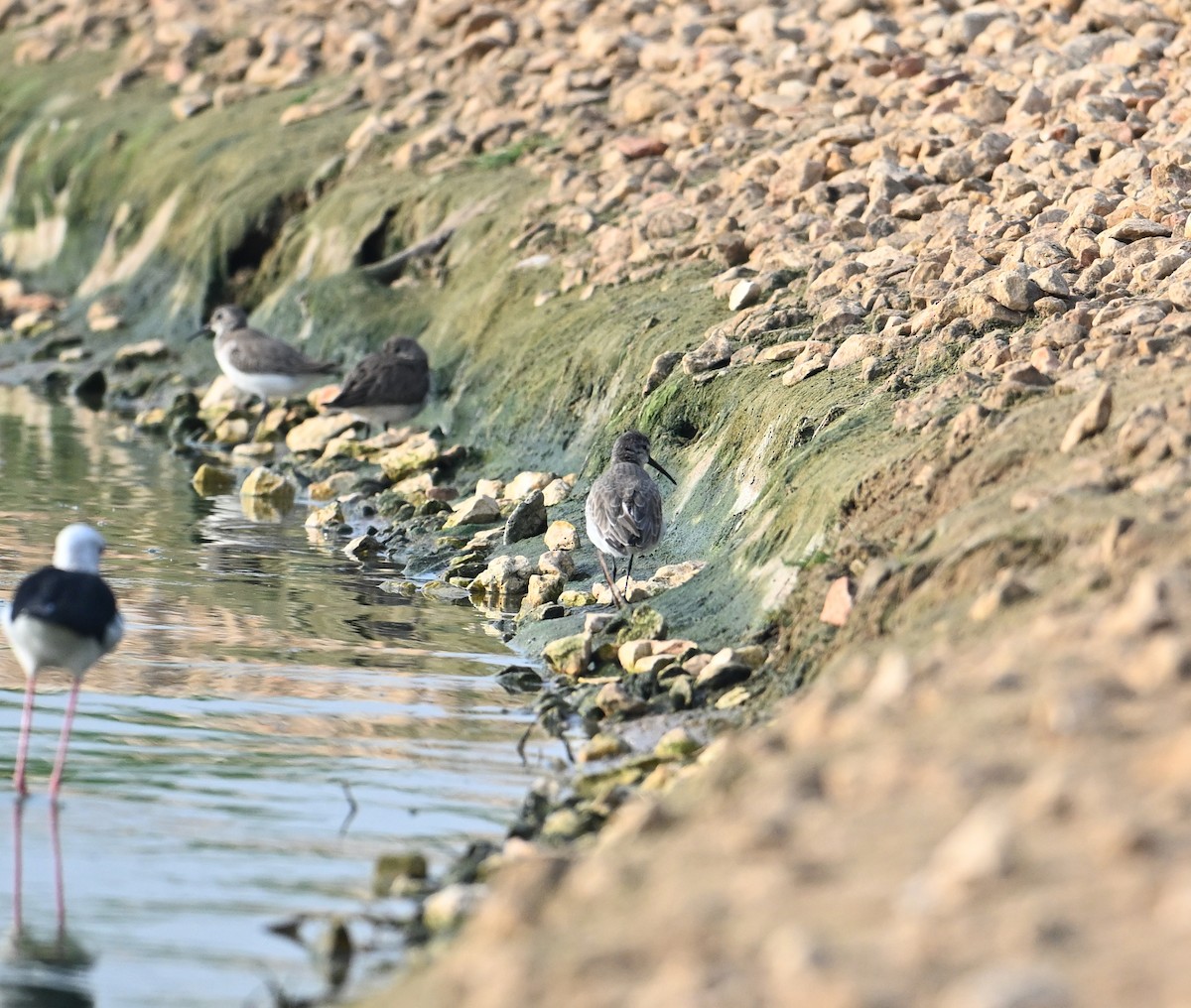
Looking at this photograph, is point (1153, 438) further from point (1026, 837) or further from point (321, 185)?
point (321, 185)

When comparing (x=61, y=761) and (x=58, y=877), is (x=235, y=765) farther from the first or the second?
(x=58, y=877)

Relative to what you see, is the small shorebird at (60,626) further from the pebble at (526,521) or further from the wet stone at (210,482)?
the wet stone at (210,482)

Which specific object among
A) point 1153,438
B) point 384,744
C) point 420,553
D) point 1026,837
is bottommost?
point 420,553

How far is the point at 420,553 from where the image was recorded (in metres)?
11.5

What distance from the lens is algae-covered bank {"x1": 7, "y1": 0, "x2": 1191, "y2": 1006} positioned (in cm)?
428

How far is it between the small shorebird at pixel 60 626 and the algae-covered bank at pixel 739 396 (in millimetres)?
1589

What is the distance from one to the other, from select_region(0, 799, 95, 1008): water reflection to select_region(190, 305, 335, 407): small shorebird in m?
9.28

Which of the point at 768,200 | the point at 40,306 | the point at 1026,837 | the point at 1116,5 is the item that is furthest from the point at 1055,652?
the point at 40,306

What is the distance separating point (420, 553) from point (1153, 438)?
17.6ft

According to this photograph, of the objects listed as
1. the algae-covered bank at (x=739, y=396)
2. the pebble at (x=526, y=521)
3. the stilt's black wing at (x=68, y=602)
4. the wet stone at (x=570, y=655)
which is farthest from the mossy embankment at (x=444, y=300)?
the stilt's black wing at (x=68, y=602)

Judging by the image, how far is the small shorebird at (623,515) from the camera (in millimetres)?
9406

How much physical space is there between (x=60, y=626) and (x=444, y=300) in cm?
866

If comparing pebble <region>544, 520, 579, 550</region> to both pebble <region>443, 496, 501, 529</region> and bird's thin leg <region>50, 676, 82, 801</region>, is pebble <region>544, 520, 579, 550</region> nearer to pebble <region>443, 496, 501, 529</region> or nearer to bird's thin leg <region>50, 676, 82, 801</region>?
pebble <region>443, 496, 501, 529</region>

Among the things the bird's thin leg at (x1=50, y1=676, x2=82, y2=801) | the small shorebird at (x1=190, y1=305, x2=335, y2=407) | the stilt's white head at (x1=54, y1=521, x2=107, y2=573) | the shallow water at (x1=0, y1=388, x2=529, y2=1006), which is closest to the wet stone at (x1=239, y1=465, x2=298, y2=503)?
the shallow water at (x1=0, y1=388, x2=529, y2=1006)
